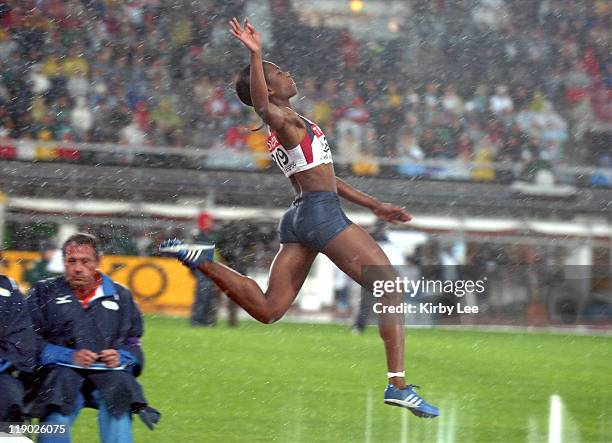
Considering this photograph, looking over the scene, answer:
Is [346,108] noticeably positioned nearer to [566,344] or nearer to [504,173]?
[504,173]

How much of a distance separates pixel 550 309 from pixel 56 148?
1080 centimetres

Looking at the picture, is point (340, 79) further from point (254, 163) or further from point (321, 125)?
point (254, 163)

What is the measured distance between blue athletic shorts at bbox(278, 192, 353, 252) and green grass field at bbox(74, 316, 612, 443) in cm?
150

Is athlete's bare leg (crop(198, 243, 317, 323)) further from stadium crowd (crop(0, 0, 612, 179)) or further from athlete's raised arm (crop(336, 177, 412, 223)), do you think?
stadium crowd (crop(0, 0, 612, 179))

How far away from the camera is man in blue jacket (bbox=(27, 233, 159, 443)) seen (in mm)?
5102

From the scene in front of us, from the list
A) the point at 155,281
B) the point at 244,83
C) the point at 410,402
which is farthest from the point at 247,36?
the point at 155,281

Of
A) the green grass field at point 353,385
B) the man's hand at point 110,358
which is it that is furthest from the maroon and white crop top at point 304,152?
the green grass field at point 353,385

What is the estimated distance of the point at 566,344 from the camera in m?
13.4

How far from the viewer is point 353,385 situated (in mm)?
9344

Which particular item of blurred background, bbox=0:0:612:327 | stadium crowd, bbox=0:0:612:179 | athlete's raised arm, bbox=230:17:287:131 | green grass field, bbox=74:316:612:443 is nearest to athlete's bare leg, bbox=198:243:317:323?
athlete's raised arm, bbox=230:17:287:131

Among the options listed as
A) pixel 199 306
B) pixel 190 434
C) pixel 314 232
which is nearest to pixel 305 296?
pixel 199 306

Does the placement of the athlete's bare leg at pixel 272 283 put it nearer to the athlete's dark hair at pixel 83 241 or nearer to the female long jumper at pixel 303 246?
the female long jumper at pixel 303 246

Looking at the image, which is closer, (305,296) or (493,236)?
(305,296)

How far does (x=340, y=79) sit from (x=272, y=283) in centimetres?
1524
